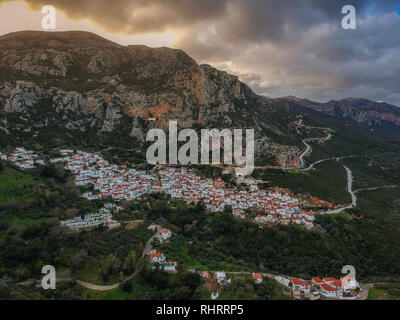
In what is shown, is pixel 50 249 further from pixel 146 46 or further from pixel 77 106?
pixel 146 46

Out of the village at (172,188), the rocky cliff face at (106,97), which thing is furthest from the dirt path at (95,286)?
the rocky cliff face at (106,97)

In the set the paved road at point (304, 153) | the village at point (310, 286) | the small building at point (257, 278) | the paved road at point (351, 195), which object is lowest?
the village at point (310, 286)

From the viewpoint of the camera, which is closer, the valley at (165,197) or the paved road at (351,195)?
the valley at (165,197)

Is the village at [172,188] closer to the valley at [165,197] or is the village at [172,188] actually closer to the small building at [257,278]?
the valley at [165,197]

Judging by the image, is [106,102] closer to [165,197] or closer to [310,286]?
[165,197]

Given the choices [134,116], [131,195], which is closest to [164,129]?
[134,116]

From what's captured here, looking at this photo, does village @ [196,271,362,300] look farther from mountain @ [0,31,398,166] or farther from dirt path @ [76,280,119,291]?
mountain @ [0,31,398,166]

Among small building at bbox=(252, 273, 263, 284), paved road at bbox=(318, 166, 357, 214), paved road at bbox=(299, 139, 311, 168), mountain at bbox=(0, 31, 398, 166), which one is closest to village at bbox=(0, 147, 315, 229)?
paved road at bbox=(318, 166, 357, 214)

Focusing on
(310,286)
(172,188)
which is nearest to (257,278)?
(310,286)
